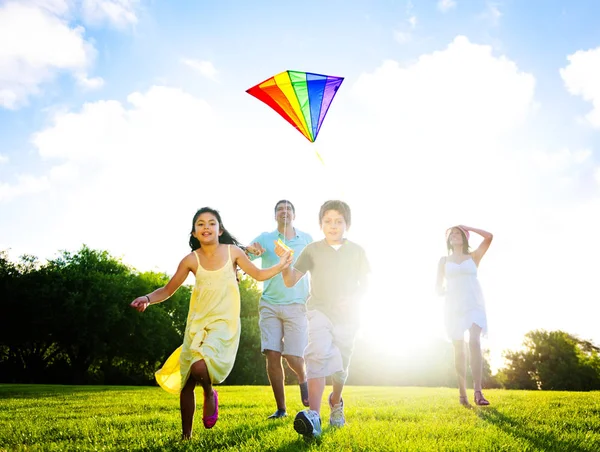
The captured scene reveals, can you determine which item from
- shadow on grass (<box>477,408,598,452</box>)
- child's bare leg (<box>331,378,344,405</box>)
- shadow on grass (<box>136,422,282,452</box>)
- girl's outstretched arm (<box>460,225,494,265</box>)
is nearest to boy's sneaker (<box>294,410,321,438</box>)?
shadow on grass (<box>136,422,282,452</box>)

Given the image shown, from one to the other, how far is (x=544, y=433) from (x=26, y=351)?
4788cm

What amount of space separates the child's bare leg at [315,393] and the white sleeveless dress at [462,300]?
3.74 metres

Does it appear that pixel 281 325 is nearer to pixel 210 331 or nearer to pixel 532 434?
pixel 210 331

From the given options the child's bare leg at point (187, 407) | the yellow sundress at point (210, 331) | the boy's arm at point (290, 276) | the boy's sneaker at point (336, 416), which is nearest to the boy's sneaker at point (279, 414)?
the boy's sneaker at point (336, 416)

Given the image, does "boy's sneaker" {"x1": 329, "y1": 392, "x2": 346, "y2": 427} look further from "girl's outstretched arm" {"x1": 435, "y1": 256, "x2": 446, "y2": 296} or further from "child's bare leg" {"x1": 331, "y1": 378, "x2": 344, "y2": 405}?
"girl's outstretched arm" {"x1": 435, "y1": 256, "x2": 446, "y2": 296}

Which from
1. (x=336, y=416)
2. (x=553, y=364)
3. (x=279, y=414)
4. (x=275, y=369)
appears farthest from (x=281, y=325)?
(x=553, y=364)

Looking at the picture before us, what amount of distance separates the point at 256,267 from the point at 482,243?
4.58 meters

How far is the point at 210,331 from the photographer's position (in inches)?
209

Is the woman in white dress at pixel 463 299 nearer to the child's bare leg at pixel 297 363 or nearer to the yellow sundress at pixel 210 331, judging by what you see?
the child's bare leg at pixel 297 363

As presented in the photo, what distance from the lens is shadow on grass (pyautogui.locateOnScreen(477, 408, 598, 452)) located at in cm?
449

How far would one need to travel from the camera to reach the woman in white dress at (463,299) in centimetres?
812

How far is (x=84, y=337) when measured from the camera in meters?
41.3

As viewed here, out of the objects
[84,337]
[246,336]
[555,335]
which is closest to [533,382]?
[555,335]

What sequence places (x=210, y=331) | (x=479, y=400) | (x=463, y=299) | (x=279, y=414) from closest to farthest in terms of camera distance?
(x=210, y=331), (x=279, y=414), (x=479, y=400), (x=463, y=299)
